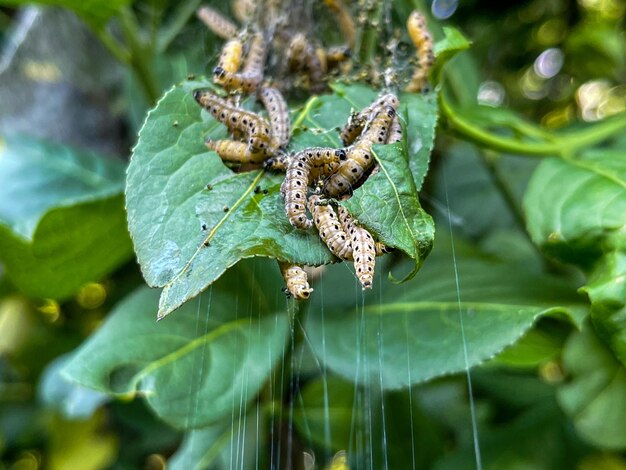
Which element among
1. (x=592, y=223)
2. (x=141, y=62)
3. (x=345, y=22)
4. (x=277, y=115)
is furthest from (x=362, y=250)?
(x=141, y=62)

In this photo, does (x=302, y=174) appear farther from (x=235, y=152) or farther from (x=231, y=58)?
(x=231, y=58)

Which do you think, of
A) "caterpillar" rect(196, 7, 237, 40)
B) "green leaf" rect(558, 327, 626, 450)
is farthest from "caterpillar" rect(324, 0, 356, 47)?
"green leaf" rect(558, 327, 626, 450)

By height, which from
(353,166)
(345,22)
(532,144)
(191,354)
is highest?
(353,166)

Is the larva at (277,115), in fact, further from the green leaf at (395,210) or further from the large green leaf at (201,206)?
the green leaf at (395,210)

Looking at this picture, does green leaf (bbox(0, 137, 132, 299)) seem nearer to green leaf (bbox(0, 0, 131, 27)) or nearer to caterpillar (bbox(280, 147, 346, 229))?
green leaf (bbox(0, 0, 131, 27))

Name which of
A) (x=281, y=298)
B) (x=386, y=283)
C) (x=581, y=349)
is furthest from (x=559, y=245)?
(x=281, y=298)

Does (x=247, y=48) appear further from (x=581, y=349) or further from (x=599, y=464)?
(x=599, y=464)
